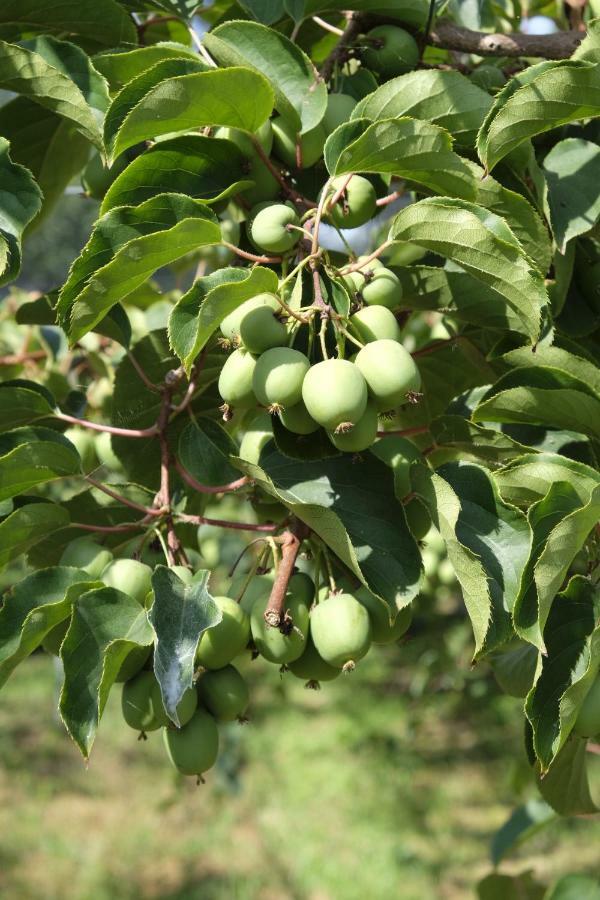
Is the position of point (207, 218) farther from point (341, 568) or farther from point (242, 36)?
point (341, 568)

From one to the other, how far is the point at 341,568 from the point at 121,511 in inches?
12.4

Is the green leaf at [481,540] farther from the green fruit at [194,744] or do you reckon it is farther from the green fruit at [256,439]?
the green fruit at [194,744]

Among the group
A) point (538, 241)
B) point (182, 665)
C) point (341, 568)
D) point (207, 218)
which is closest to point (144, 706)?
point (182, 665)

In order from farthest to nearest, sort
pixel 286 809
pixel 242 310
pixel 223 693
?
pixel 286 809 → pixel 223 693 → pixel 242 310

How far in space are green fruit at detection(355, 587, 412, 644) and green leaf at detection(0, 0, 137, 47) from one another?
2.63 feet

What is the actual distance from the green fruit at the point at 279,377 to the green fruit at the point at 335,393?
0.02m

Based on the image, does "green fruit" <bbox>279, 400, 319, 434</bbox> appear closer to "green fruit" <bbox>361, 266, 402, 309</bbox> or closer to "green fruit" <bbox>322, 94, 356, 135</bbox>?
"green fruit" <bbox>361, 266, 402, 309</bbox>

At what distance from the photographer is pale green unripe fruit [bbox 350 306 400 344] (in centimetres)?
92

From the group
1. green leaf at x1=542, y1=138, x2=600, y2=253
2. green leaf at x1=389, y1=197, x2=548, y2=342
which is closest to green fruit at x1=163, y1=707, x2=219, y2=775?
green leaf at x1=389, y1=197, x2=548, y2=342

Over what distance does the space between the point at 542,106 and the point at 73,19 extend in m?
0.64

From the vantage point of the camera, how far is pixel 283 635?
0.98m

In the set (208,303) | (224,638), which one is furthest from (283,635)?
(208,303)

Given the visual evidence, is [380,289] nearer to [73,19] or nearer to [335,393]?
[335,393]

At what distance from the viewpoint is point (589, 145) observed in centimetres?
111
